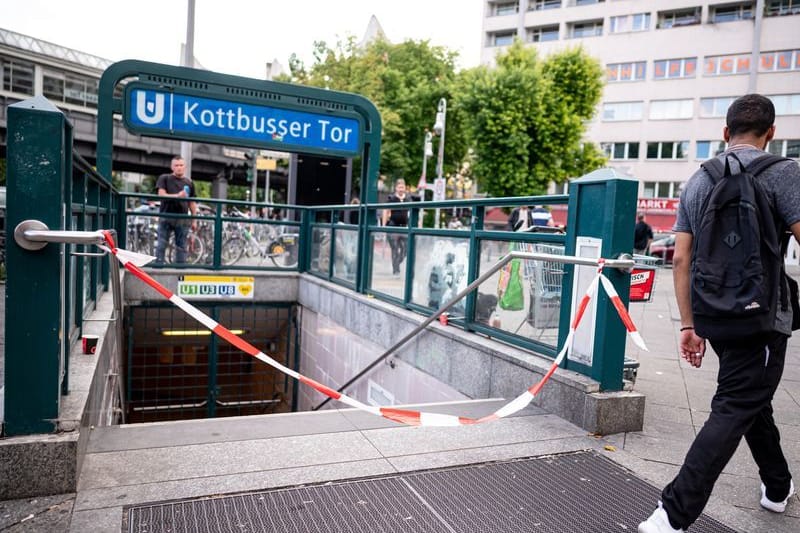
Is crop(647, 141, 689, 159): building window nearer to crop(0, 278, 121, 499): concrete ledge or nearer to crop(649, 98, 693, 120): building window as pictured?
crop(649, 98, 693, 120): building window

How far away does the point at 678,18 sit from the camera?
4416cm

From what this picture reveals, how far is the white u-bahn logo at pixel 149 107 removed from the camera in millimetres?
7414

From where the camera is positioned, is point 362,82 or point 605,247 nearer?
point 605,247

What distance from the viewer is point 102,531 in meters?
2.59

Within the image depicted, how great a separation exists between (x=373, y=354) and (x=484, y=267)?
2817 millimetres

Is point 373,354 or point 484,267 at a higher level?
point 484,267

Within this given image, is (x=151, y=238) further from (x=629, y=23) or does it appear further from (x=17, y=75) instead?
(x=17, y=75)

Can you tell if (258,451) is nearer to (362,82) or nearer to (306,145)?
(306,145)

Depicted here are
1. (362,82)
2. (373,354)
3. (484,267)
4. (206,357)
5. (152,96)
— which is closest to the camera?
(484,267)

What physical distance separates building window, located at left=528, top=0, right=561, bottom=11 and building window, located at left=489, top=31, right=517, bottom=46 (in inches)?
98.4

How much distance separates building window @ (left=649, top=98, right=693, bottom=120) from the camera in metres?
42.8

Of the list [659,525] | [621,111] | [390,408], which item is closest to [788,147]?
[621,111]

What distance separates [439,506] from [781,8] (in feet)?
157

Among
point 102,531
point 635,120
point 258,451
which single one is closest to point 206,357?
point 258,451
